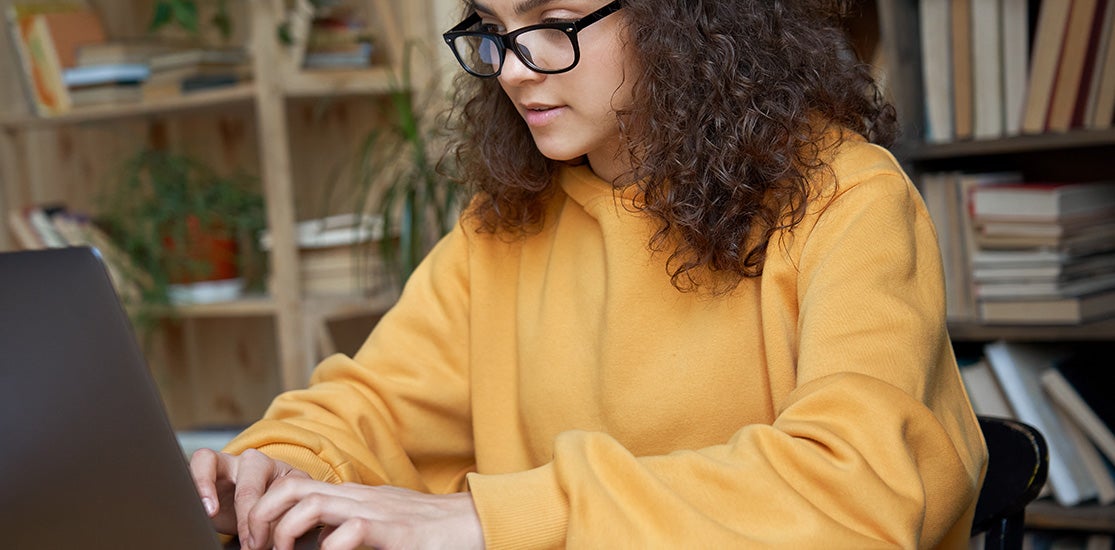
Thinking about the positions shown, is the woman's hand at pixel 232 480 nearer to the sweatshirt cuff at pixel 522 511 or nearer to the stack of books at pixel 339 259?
the sweatshirt cuff at pixel 522 511

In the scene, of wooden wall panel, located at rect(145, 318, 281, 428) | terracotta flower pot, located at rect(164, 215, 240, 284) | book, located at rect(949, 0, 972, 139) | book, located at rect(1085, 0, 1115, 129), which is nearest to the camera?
book, located at rect(1085, 0, 1115, 129)

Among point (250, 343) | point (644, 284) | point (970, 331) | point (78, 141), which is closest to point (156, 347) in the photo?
point (250, 343)

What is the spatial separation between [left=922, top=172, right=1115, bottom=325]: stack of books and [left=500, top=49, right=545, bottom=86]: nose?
125cm

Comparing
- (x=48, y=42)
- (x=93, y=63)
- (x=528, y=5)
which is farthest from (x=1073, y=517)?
(x=48, y=42)

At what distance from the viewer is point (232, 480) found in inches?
40.9

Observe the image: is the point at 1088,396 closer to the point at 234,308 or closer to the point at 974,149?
the point at 974,149

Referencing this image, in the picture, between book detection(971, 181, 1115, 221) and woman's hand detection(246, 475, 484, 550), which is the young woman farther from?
book detection(971, 181, 1115, 221)

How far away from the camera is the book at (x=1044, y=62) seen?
2.01 m

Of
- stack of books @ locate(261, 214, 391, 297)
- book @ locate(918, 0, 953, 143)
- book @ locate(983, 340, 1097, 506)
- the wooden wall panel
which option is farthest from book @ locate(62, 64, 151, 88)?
book @ locate(983, 340, 1097, 506)

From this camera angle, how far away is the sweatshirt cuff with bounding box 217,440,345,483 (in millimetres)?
1116

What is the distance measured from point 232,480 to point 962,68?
5.21 feet

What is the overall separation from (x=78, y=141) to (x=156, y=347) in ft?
2.15

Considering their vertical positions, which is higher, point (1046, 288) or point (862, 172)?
point (862, 172)

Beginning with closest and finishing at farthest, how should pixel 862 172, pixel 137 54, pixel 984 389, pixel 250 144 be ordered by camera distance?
pixel 862 172 → pixel 984 389 → pixel 137 54 → pixel 250 144
